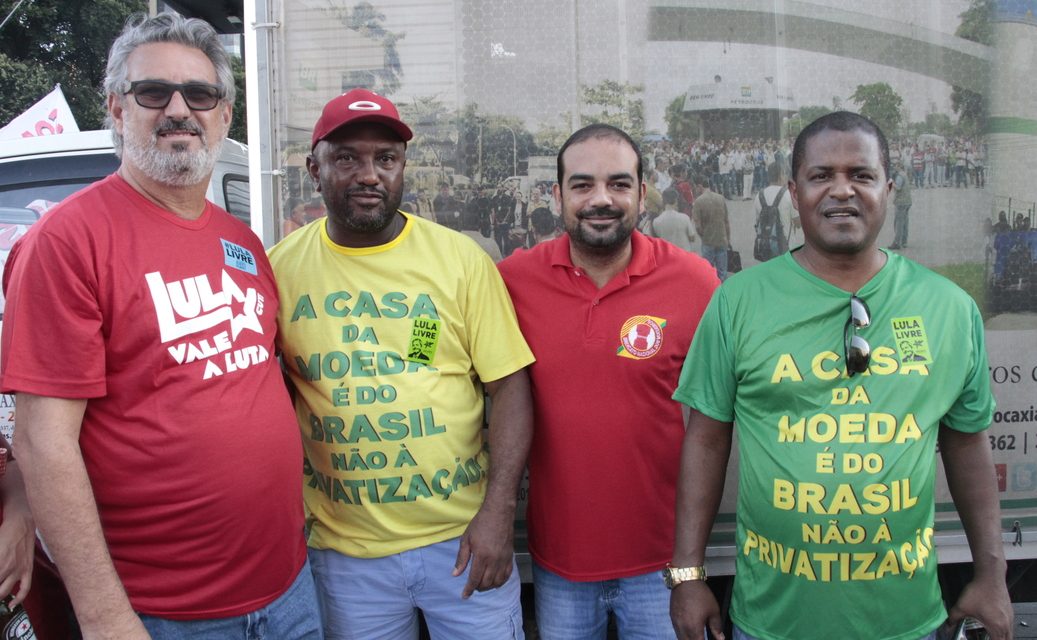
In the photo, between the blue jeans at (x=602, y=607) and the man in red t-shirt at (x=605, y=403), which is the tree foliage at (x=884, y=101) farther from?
the blue jeans at (x=602, y=607)

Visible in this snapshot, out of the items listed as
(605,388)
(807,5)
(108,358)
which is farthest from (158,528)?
(807,5)

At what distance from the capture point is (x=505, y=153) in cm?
265

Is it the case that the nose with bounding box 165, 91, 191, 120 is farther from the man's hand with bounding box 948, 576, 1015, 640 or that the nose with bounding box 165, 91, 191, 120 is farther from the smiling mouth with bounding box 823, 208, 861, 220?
the man's hand with bounding box 948, 576, 1015, 640

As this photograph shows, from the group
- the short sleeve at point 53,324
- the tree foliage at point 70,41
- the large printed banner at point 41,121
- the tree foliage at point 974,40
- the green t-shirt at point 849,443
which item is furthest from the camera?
the tree foliage at point 70,41

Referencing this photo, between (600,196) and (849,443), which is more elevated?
(600,196)

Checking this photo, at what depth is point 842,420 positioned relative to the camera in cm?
174

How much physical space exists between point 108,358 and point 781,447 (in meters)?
1.57

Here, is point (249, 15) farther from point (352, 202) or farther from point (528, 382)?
point (528, 382)

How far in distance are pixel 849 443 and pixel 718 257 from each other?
107 cm

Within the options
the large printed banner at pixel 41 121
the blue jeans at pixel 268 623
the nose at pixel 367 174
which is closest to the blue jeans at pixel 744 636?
the blue jeans at pixel 268 623

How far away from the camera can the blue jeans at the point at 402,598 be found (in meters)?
2.12

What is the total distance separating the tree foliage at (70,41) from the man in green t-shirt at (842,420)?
58.6 feet

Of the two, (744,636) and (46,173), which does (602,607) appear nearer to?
(744,636)

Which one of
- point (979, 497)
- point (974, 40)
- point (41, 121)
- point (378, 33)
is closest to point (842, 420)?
point (979, 497)
